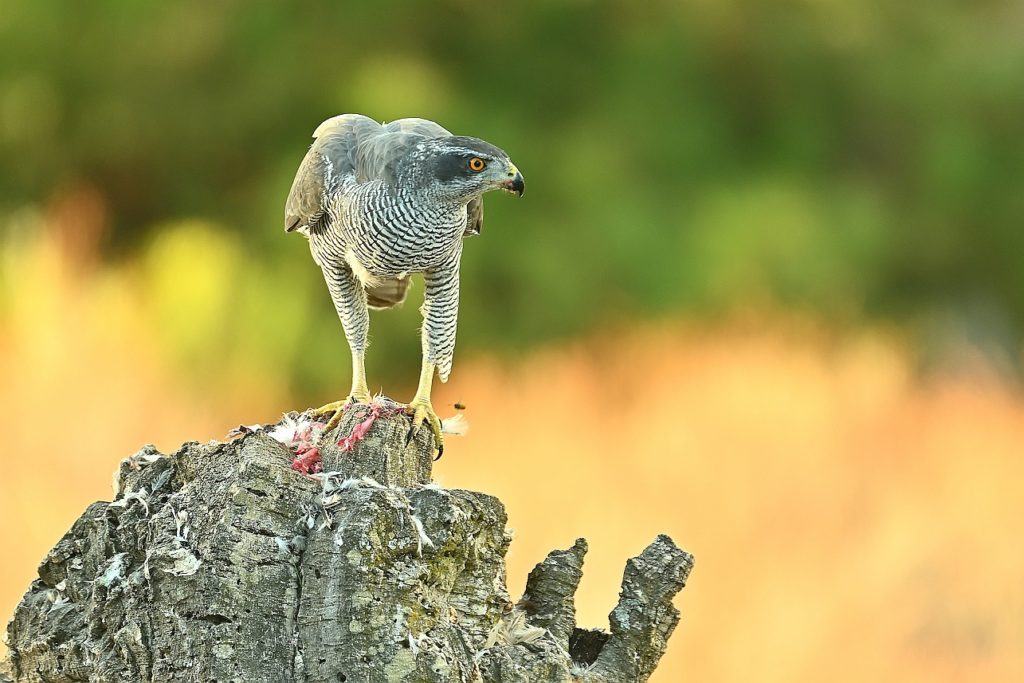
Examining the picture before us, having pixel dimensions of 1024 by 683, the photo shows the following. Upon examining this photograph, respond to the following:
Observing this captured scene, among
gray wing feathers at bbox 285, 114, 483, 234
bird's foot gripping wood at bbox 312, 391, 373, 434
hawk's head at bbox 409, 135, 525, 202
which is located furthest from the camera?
gray wing feathers at bbox 285, 114, 483, 234

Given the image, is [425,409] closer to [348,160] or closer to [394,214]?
[394,214]

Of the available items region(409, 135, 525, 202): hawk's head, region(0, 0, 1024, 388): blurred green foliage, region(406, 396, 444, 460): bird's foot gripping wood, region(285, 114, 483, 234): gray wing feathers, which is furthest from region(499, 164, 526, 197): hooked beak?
region(0, 0, 1024, 388): blurred green foliage

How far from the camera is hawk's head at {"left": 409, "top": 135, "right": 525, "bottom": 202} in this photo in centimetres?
195

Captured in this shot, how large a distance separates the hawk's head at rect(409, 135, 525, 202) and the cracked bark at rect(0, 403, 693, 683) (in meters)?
0.55

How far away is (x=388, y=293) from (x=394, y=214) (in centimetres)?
40

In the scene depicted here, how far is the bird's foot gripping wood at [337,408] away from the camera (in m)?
1.70

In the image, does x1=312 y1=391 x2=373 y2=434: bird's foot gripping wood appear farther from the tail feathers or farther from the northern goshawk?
the tail feathers

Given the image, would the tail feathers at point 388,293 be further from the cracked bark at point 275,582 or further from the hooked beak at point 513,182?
the cracked bark at point 275,582

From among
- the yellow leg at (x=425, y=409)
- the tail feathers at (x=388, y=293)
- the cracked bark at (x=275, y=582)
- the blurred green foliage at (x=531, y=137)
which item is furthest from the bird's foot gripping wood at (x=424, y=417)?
the blurred green foliage at (x=531, y=137)

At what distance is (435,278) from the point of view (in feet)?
7.25

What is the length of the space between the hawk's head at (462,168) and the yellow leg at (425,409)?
0.36m

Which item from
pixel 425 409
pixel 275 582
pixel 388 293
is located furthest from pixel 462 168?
pixel 275 582

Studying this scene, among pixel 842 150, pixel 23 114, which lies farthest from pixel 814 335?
pixel 23 114

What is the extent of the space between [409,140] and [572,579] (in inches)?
33.5
